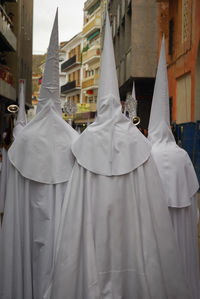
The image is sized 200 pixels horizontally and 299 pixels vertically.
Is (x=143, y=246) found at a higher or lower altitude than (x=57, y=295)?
higher

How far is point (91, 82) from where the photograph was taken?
5788cm

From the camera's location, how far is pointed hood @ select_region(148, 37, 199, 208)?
17.9 ft

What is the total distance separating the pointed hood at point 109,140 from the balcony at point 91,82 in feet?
171

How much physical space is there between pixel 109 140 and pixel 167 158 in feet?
3.59

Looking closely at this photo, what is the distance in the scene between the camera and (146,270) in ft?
14.8

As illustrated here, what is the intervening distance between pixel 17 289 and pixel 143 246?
1372 millimetres

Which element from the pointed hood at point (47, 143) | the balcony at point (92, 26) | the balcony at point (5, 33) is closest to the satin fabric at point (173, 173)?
the pointed hood at point (47, 143)

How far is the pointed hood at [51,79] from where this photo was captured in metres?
5.20

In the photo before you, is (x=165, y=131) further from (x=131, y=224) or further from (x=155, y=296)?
(x=155, y=296)

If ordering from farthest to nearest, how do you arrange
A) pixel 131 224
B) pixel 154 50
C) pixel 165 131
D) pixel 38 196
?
pixel 154 50, pixel 165 131, pixel 38 196, pixel 131 224

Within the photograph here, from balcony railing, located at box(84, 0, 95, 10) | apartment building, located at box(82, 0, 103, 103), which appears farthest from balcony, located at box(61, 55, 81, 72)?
balcony railing, located at box(84, 0, 95, 10)

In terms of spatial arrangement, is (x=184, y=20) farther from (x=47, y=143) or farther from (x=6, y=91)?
(x=47, y=143)

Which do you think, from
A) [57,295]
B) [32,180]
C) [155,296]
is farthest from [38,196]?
[155,296]

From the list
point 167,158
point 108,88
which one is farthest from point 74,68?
point 108,88
